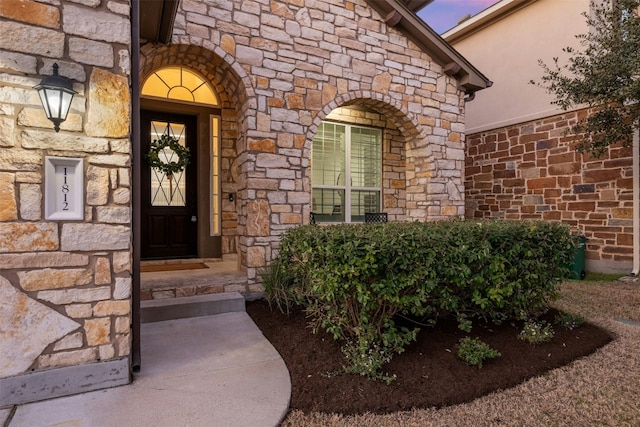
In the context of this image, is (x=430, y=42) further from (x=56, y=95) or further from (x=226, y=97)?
(x=56, y=95)

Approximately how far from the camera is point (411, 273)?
8.57ft

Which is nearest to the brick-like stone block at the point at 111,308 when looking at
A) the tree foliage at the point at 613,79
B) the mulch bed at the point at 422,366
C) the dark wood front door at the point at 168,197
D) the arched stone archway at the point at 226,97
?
the mulch bed at the point at 422,366

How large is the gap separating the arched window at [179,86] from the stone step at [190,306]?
3257 mm

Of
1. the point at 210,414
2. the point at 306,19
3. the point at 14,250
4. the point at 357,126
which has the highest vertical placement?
the point at 306,19

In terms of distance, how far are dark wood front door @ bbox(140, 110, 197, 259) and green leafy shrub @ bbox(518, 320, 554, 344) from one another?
4821mm

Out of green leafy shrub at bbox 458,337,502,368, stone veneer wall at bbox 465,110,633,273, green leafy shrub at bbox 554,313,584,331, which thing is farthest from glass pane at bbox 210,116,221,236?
stone veneer wall at bbox 465,110,633,273

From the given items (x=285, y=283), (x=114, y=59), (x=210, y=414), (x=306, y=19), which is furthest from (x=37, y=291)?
(x=306, y=19)

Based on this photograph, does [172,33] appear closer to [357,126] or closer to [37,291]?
[37,291]

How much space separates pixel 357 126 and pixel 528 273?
4420mm

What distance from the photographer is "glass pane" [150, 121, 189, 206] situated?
218 inches

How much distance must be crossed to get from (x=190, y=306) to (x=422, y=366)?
2.53m

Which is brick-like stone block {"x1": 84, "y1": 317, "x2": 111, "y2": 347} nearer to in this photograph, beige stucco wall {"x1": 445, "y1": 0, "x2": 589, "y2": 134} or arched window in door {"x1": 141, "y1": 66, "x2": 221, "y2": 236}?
arched window in door {"x1": 141, "y1": 66, "x2": 221, "y2": 236}

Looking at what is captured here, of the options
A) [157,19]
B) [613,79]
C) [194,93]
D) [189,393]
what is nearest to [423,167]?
[613,79]

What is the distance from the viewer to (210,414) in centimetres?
210
